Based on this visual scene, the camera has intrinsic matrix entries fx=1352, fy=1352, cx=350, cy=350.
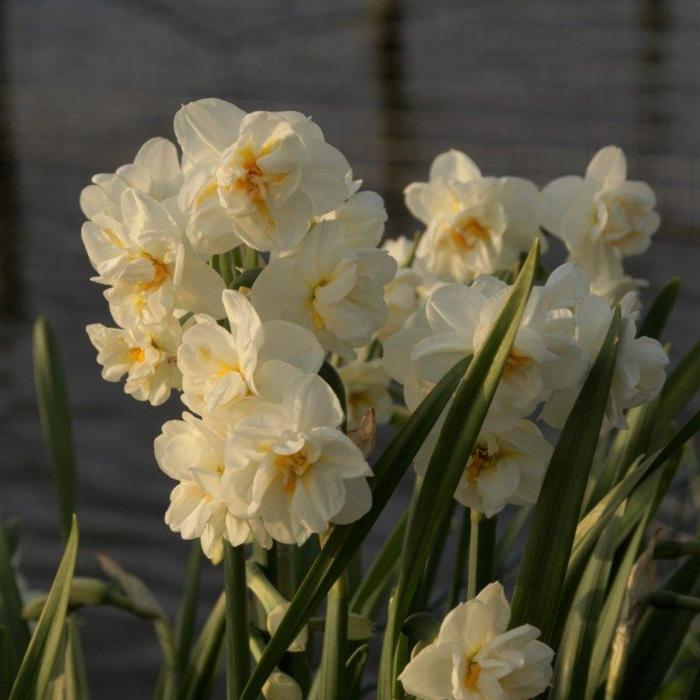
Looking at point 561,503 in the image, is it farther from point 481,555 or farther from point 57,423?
point 57,423

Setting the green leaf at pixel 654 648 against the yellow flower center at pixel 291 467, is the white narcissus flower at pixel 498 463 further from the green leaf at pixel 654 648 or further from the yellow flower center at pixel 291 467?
the green leaf at pixel 654 648

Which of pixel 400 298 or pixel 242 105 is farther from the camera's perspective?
pixel 242 105

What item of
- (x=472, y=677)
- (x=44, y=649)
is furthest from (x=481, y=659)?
(x=44, y=649)

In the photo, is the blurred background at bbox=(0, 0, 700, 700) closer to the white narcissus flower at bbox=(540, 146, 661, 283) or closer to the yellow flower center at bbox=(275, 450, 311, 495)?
the white narcissus flower at bbox=(540, 146, 661, 283)

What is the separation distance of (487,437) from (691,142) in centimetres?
300

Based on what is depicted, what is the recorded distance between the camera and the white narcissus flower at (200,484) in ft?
1.79

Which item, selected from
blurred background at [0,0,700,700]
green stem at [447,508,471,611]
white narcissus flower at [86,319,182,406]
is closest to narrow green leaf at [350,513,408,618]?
green stem at [447,508,471,611]

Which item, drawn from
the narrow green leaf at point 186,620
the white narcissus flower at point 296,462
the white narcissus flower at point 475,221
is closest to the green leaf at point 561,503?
the white narcissus flower at point 296,462

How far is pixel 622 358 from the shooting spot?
0.56 m

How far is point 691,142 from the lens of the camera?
134 inches

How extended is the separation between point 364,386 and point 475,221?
15cm

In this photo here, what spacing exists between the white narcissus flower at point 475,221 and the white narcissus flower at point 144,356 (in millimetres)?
306

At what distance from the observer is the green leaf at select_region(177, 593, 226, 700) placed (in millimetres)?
851

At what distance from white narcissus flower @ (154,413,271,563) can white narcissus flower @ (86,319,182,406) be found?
1.5 inches
